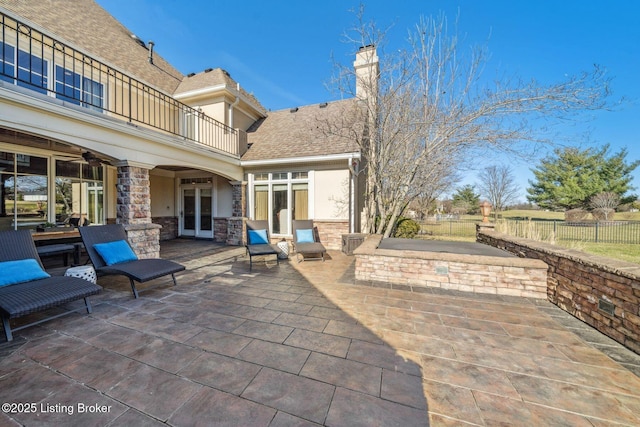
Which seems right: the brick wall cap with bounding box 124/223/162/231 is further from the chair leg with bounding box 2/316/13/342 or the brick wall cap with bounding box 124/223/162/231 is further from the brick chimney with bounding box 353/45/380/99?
the brick chimney with bounding box 353/45/380/99

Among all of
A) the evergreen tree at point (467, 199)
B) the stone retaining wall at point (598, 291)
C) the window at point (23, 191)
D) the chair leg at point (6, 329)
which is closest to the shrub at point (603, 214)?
the evergreen tree at point (467, 199)

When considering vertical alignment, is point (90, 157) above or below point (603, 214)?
above

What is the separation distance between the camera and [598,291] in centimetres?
321

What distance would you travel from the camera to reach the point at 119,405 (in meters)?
1.90

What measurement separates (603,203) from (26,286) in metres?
35.7

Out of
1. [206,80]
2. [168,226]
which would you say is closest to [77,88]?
[206,80]

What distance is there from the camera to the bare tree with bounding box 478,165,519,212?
96.5ft

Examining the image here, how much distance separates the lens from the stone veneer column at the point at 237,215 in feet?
31.5

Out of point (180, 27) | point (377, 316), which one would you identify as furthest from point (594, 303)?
point (180, 27)

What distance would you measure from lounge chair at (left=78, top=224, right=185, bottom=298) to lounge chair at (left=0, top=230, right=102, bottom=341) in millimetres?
619

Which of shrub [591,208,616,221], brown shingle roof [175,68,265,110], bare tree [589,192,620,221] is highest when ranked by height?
brown shingle roof [175,68,265,110]

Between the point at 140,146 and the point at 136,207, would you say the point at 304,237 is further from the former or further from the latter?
the point at 140,146

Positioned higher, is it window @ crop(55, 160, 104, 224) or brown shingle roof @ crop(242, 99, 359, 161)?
brown shingle roof @ crop(242, 99, 359, 161)

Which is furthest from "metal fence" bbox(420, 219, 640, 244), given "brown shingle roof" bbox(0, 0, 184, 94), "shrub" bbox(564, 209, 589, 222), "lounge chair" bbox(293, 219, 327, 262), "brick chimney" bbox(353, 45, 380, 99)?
"brown shingle roof" bbox(0, 0, 184, 94)
